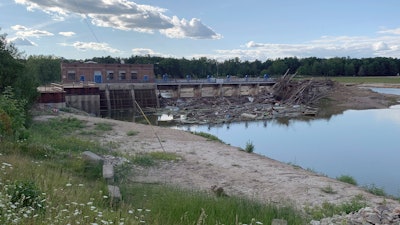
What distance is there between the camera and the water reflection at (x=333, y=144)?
19859mm

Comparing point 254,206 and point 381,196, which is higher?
point 254,206

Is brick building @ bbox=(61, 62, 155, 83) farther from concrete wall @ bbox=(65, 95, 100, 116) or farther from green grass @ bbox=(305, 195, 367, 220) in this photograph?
green grass @ bbox=(305, 195, 367, 220)

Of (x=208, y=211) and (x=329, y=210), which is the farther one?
(x=329, y=210)

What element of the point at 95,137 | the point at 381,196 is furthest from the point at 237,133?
the point at 381,196

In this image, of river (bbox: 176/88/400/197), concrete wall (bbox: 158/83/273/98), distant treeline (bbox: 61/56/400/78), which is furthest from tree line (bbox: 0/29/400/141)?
river (bbox: 176/88/400/197)

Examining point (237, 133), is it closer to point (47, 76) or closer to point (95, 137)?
point (95, 137)

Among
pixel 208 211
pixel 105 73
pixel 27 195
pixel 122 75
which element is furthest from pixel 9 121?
pixel 122 75

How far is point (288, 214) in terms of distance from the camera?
7.26m

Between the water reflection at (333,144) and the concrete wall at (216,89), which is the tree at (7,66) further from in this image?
the concrete wall at (216,89)

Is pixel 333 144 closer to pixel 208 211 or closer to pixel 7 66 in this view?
pixel 7 66

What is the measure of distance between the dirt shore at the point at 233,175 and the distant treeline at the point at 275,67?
10935cm

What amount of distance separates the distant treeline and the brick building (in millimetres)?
61043

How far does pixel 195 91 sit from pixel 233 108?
57.0ft

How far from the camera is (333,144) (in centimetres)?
2862
